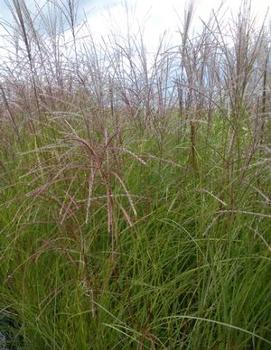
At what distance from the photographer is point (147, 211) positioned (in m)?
1.91

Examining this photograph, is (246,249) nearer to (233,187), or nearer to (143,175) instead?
(233,187)

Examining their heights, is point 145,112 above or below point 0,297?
above

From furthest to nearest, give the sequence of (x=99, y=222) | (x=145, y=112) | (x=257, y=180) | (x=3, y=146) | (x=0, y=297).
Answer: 1. (x=3, y=146)
2. (x=145, y=112)
3. (x=0, y=297)
4. (x=99, y=222)
5. (x=257, y=180)

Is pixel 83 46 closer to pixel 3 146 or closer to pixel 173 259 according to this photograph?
pixel 3 146

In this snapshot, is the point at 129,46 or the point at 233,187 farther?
the point at 129,46

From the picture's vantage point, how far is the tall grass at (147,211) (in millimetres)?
1530

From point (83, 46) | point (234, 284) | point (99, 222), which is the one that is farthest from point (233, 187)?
point (83, 46)

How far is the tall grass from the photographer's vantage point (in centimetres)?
153

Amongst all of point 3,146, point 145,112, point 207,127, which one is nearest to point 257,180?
point 207,127

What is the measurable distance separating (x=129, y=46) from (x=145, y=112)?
53cm

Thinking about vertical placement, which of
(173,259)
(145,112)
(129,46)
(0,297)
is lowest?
(0,297)

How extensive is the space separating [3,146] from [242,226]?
1.41 meters

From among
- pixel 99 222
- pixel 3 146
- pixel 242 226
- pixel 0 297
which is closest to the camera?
pixel 242 226

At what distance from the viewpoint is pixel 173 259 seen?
174 cm
